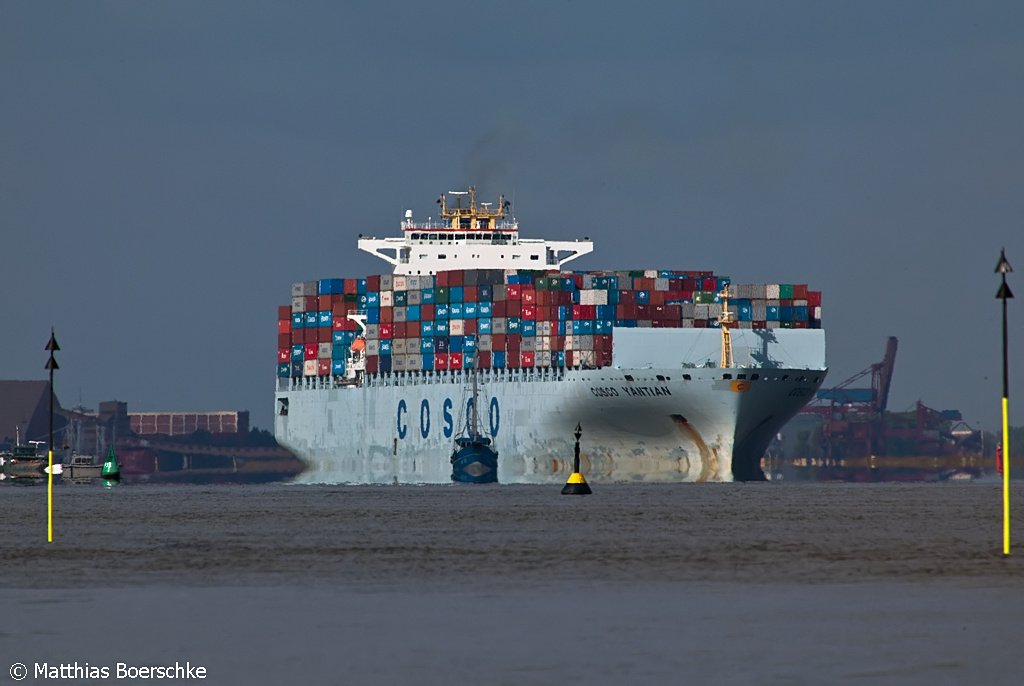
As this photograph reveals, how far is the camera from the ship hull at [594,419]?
103 meters

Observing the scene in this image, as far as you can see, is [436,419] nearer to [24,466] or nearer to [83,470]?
[24,466]

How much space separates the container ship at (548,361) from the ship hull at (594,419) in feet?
0.31

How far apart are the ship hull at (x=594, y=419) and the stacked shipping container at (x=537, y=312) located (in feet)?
5.21

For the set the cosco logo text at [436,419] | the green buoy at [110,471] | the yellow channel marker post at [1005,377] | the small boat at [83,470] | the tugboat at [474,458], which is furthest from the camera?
the small boat at [83,470]

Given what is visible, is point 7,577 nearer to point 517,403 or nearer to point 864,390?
point 517,403

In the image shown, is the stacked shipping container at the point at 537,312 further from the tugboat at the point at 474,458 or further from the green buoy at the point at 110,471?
the green buoy at the point at 110,471

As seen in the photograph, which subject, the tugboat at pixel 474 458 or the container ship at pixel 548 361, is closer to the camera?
the container ship at pixel 548 361

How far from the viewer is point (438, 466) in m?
119

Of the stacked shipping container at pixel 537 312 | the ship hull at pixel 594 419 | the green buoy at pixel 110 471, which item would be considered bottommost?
the green buoy at pixel 110 471

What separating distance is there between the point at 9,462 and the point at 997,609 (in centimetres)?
11003

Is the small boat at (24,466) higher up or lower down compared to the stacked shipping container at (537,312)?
lower down

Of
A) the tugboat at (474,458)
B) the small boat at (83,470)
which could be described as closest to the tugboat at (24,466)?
the small boat at (83,470)

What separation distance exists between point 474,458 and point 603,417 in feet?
30.3

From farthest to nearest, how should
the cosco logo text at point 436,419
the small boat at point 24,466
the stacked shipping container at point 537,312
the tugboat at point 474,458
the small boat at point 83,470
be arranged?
the small boat at point 83,470 → the small boat at point 24,466 → the cosco logo text at point 436,419 → the tugboat at point 474,458 → the stacked shipping container at point 537,312
